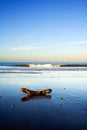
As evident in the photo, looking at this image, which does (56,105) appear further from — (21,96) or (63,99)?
(21,96)

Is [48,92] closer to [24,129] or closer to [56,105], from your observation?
[56,105]

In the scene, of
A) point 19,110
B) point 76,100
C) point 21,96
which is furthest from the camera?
point 21,96

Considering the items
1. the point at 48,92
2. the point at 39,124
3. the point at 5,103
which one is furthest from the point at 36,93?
the point at 39,124

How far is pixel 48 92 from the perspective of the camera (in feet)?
52.1

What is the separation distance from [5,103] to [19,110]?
184 cm

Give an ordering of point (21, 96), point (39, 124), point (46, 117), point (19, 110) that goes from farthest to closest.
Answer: point (21, 96) → point (19, 110) → point (46, 117) → point (39, 124)

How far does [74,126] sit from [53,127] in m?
0.83

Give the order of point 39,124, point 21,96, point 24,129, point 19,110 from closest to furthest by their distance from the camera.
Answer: point 24,129 < point 39,124 < point 19,110 < point 21,96

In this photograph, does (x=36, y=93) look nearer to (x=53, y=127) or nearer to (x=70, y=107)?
(x=70, y=107)

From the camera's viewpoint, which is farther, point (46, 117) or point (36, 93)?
point (36, 93)

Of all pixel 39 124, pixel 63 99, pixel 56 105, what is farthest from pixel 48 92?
pixel 39 124

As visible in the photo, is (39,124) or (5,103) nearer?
(39,124)

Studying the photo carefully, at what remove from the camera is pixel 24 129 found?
8.40m

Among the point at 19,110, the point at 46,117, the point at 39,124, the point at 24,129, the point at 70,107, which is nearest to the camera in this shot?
the point at 24,129
